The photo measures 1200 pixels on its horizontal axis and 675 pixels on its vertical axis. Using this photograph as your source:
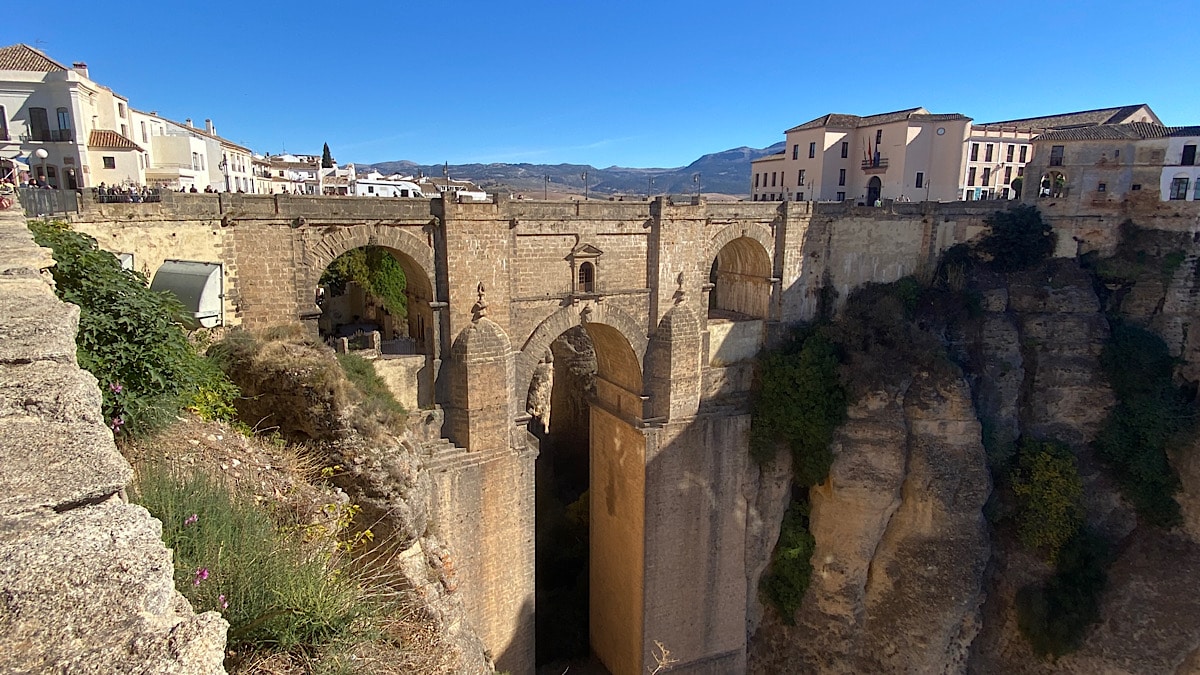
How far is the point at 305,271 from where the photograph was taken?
12.6m

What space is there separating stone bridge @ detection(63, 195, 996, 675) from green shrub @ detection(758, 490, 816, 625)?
46 cm

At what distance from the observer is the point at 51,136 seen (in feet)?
75.7

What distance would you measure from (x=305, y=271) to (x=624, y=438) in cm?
882

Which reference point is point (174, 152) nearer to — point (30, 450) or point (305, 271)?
point (305, 271)

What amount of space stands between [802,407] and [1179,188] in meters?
14.7

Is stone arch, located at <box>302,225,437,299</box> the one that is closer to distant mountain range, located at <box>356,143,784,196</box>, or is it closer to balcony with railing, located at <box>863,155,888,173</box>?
balcony with railing, located at <box>863,155,888,173</box>

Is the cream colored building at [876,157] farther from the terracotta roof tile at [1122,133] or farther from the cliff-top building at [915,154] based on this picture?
the terracotta roof tile at [1122,133]

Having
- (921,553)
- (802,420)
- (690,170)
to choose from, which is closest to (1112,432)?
(921,553)

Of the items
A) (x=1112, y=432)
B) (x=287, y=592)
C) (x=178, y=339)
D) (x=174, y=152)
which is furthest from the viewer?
(x=174, y=152)

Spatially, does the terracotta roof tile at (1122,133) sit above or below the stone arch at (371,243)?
above

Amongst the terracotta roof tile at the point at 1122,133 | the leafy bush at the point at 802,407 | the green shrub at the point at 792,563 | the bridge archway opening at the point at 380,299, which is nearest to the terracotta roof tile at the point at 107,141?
the bridge archway opening at the point at 380,299

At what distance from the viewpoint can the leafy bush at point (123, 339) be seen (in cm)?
635

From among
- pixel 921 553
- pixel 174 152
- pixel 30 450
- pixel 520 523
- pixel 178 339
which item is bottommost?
pixel 921 553

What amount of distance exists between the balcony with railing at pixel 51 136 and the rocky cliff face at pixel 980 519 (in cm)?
2615
